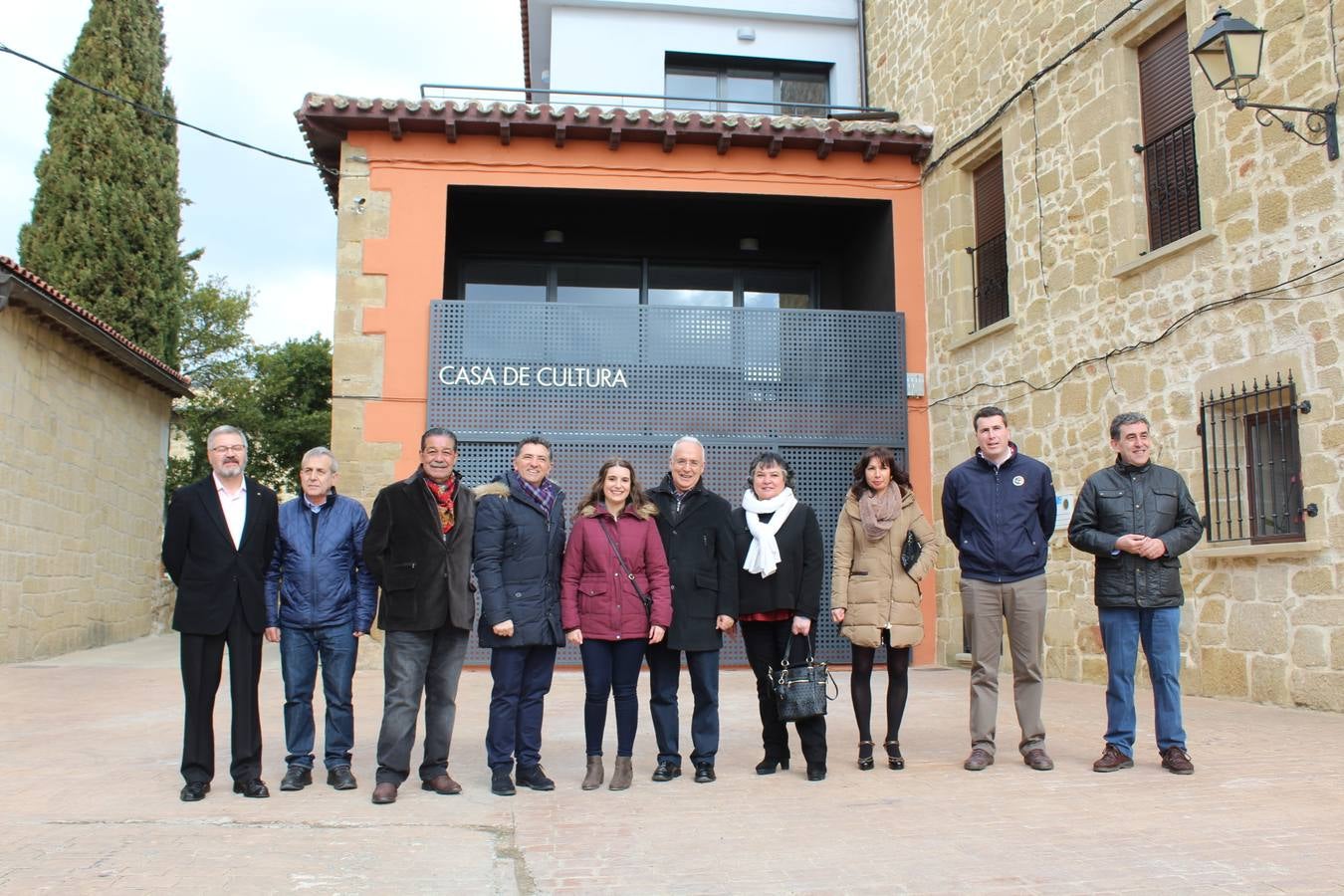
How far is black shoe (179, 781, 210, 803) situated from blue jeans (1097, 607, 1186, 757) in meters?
4.14

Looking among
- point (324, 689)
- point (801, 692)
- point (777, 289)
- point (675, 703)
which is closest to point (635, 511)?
point (675, 703)

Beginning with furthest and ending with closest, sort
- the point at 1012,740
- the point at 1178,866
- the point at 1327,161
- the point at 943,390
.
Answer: the point at 943,390, the point at 1327,161, the point at 1012,740, the point at 1178,866

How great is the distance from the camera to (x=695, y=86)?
572 inches

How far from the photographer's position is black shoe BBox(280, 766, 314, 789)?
4953 mm

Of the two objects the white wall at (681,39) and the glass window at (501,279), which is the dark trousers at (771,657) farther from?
the white wall at (681,39)

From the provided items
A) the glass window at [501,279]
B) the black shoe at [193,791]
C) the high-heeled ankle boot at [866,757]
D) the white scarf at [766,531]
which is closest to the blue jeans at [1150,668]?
the high-heeled ankle boot at [866,757]

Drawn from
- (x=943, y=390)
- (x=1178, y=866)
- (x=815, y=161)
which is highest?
(x=815, y=161)

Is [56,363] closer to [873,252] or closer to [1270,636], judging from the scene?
[873,252]

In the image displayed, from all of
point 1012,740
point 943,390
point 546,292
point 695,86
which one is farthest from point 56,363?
point 1012,740

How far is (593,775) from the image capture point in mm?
5055

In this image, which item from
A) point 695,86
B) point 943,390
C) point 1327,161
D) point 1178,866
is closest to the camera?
point 1178,866

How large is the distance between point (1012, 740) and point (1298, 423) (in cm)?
279

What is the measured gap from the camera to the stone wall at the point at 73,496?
1103 cm

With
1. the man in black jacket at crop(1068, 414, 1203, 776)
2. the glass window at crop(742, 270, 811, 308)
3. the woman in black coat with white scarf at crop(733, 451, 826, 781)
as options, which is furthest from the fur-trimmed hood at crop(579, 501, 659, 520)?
the glass window at crop(742, 270, 811, 308)
